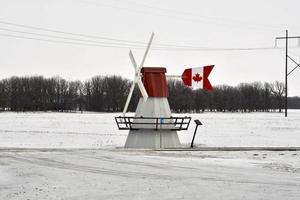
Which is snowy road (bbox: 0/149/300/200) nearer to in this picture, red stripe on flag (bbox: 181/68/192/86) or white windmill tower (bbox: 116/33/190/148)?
white windmill tower (bbox: 116/33/190/148)

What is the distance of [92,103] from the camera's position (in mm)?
161250

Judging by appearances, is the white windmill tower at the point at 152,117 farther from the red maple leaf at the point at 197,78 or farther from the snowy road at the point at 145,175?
the snowy road at the point at 145,175

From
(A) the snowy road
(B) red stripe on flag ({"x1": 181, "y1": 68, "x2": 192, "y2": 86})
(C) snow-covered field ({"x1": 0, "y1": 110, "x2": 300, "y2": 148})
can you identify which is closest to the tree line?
(C) snow-covered field ({"x1": 0, "y1": 110, "x2": 300, "y2": 148})

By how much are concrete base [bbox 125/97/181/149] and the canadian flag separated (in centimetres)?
172

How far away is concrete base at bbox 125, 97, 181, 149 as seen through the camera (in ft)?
90.4

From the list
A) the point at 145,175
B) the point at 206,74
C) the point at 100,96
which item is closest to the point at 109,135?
the point at 206,74

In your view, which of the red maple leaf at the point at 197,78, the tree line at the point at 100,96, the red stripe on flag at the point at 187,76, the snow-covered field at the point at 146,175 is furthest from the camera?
the tree line at the point at 100,96

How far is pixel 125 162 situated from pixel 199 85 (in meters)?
10.6

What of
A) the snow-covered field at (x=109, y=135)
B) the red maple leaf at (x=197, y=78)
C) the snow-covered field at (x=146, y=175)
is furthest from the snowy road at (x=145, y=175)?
the snow-covered field at (x=109, y=135)

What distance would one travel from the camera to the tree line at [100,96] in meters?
150

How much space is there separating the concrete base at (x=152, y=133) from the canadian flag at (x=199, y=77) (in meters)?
1.72

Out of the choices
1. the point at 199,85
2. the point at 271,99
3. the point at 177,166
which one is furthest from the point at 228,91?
the point at 177,166

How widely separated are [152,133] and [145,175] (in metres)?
11.9

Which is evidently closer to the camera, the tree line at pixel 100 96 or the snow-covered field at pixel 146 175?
the snow-covered field at pixel 146 175
